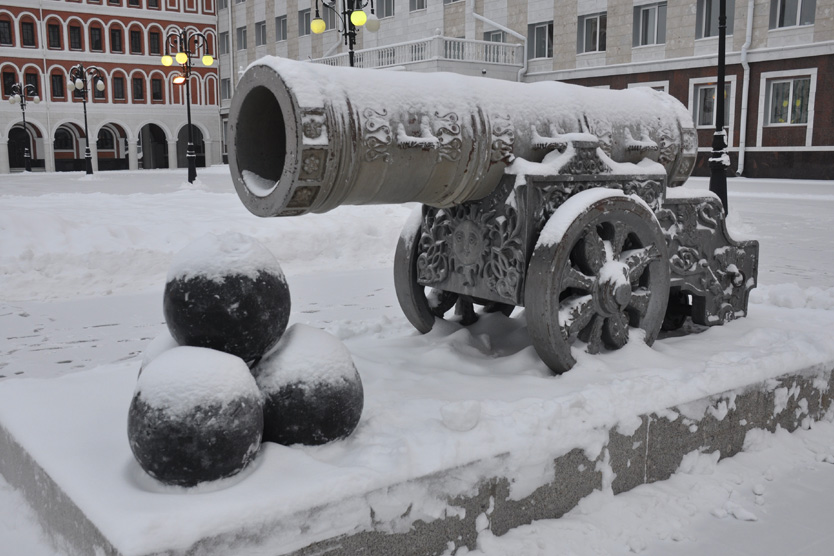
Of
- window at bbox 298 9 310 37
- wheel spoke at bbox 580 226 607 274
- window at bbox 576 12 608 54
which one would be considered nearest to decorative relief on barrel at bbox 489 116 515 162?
wheel spoke at bbox 580 226 607 274

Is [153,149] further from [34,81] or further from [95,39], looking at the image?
[34,81]

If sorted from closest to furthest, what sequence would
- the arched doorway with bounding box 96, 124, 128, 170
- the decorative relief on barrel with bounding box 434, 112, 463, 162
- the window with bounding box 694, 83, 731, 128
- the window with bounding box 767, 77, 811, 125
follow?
the decorative relief on barrel with bounding box 434, 112, 463, 162
the window with bounding box 767, 77, 811, 125
the window with bounding box 694, 83, 731, 128
the arched doorway with bounding box 96, 124, 128, 170

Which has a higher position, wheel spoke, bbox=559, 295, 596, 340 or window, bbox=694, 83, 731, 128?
window, bbox=694, 83, 731, 128

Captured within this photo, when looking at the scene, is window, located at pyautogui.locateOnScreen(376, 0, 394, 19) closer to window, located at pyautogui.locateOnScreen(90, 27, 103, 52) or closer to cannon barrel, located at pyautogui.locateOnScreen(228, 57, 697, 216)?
window, located at pyautogui.locateOnScreen(90, 27, 103, 52)

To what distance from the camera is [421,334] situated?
14.6ft

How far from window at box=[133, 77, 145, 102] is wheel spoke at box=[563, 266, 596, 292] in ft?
144

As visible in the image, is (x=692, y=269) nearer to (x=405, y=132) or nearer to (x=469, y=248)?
(x=469, y=248)

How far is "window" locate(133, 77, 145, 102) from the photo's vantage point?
43031 millimetres

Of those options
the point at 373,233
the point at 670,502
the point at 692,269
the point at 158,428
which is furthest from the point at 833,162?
the point at 158,428

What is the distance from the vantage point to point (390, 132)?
3.13 meters

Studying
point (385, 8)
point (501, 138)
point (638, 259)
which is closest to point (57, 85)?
point (385, 8)

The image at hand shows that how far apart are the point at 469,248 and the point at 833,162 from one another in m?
22.1

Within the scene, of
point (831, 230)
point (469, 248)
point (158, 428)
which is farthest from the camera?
point (831, 230)

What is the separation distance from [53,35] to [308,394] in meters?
44.3
